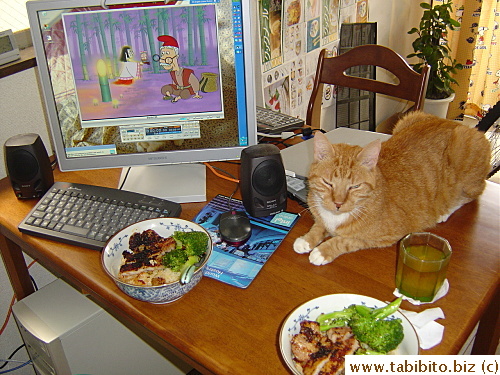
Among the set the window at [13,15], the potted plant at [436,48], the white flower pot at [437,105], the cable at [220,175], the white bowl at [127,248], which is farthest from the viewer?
the white flower pot at [437,105]

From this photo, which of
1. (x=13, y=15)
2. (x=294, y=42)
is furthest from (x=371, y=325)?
(x=294, y=42)

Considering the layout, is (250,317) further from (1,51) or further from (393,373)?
(1,51)

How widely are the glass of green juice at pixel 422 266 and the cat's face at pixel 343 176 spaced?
0.14m

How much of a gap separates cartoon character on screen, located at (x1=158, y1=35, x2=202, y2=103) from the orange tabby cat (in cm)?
34

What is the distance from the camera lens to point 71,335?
46.5 inches

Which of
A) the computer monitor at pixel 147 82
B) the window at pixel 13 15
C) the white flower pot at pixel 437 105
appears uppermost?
the window at pixel 13 15

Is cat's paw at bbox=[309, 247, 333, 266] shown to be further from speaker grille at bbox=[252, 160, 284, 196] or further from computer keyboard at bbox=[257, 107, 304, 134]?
computer keyboard at bbox=[257, 107, 304, 134]

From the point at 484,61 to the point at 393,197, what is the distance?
9.59 ft

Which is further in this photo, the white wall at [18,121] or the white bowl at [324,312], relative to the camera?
the white wall at [18,121]

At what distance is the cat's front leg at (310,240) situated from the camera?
1004mm

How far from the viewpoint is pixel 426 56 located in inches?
127

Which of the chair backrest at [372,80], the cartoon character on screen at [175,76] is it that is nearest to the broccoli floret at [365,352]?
the cartoon character on screen at [175,76]

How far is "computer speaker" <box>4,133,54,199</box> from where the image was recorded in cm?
115

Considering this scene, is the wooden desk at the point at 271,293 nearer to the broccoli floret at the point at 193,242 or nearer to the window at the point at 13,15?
the broccoli floret at the point at 193,242
